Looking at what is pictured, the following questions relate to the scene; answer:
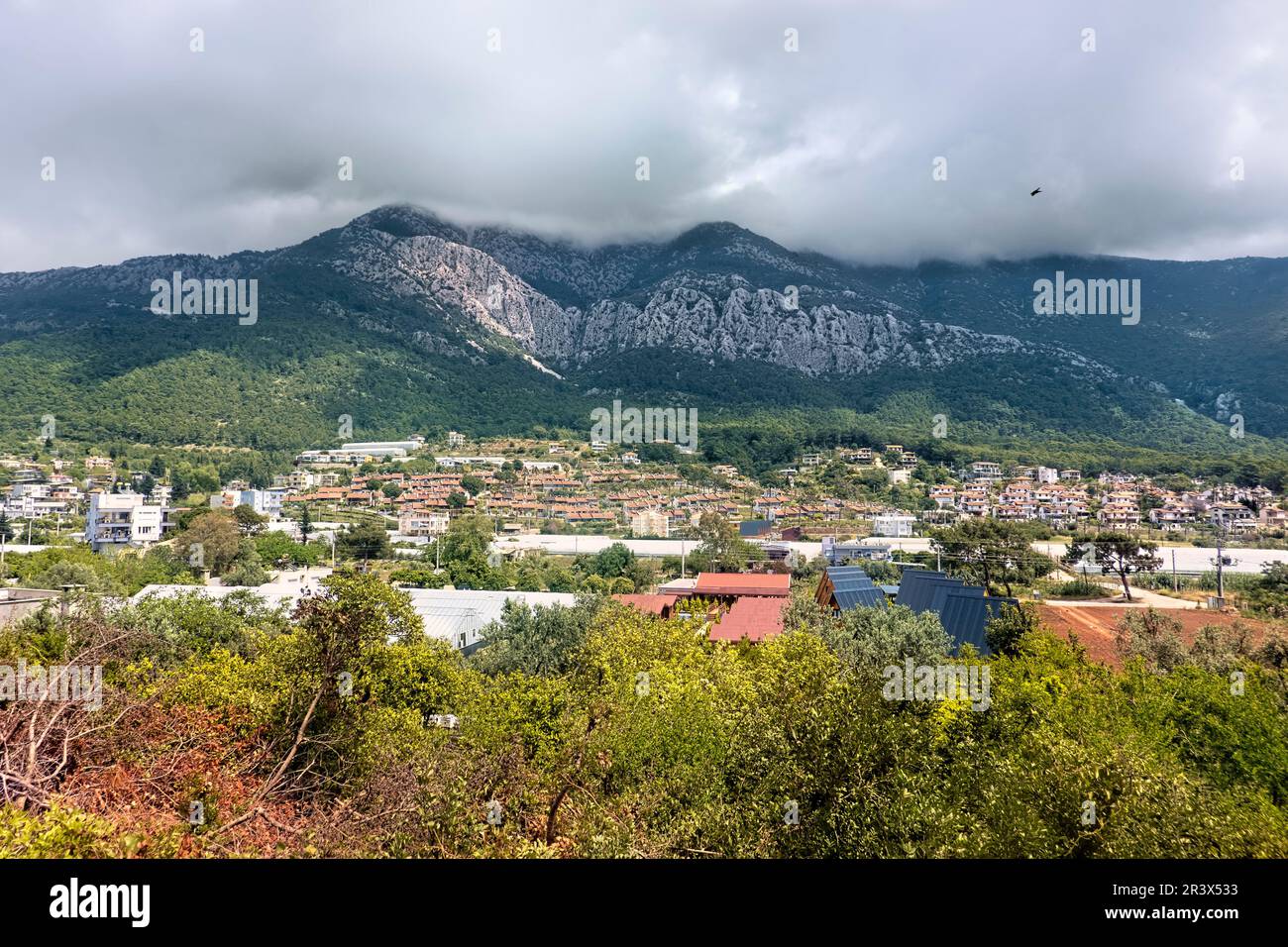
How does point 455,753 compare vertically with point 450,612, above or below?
above

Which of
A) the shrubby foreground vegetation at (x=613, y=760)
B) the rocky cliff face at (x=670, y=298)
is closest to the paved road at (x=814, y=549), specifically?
the shrubby foreground vegetation at (x=613, y=760)

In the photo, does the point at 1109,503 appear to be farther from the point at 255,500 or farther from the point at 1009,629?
the point at 255,500

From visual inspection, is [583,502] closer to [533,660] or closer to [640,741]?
[533,660]

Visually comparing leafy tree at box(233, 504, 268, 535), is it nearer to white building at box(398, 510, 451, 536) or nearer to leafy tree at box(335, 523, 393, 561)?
leafy tree at box(335, 523, 393, 561)

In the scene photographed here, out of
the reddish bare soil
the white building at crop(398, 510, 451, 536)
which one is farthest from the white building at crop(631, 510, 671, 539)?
the reddish bare soil

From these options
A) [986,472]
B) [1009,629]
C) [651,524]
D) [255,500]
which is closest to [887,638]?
[1009,629]

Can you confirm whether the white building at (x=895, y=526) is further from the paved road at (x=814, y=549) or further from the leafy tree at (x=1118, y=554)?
the leafy tree at (x=1118, y=554)
